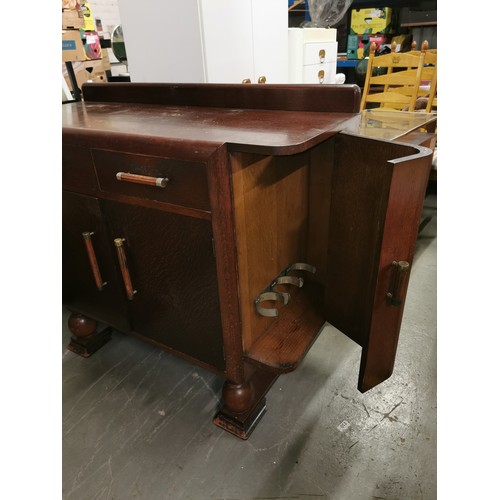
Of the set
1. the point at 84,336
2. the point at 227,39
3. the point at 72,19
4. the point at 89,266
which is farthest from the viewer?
the point at 72,19

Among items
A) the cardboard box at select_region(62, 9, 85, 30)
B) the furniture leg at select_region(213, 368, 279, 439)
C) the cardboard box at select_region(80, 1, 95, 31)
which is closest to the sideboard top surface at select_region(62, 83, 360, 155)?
the furniture leg at select_region(213, 368, 279, 439)

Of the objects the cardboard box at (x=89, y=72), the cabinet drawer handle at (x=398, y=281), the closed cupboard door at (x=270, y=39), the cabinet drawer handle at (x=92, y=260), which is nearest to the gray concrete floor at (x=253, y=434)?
the cabinet drawer handle at (x=92, y=260)

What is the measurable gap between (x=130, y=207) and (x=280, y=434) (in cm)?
75

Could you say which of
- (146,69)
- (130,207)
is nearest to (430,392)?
(130,207)

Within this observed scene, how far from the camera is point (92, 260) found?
1079 millimetres

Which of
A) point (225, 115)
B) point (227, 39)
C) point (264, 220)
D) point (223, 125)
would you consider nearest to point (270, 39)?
point (227, 39)

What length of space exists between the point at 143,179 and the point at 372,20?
11.3 ft

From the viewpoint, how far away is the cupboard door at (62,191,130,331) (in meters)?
1.05

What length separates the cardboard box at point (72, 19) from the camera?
2.98 metres

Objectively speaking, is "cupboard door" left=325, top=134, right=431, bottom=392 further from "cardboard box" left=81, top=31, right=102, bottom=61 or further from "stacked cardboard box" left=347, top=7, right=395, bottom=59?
"stacked cardboard box" left=347, top=7, right=395, bottom=59

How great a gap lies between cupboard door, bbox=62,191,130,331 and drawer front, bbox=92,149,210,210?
0.42ft

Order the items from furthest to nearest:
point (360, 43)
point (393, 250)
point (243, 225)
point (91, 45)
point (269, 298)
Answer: point (360, 43)
point (91, 45)
point (269, 298)
point (243, 225)
point (393, 250)

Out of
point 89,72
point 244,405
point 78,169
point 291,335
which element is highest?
point 89,72

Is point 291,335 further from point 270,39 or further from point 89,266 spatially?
point 270,39
